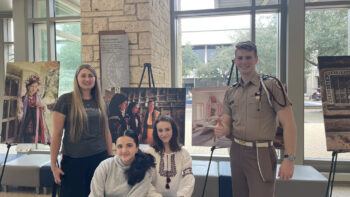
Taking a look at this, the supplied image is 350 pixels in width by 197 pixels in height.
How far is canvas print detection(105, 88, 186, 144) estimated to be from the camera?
3014 mm

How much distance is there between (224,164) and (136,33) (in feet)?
6.21

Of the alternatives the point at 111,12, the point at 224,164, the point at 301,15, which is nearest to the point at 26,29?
the point at 111,12

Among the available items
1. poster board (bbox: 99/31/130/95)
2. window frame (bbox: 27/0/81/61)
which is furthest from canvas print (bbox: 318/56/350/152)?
window frame (bbox: 27/0/81/61)

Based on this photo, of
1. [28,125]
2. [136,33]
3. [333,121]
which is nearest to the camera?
[333,121]

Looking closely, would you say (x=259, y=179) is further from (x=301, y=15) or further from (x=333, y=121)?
(x=301, y=15)

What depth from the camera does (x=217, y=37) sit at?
4.43 metres

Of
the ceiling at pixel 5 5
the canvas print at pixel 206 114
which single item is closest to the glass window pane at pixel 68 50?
the ceiling at pixel 5 5

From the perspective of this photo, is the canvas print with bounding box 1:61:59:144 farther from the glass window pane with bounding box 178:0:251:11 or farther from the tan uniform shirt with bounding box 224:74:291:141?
the glass window pane with bounding box 178:0:251:11

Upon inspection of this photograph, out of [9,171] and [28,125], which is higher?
[28,125]

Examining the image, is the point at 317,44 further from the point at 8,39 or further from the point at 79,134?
the point at 8,39

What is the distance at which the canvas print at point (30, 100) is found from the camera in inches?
121

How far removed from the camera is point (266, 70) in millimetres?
4316

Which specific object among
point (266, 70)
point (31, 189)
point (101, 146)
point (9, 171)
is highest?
point (266, 70)

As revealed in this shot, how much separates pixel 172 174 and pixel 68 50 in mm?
3322
